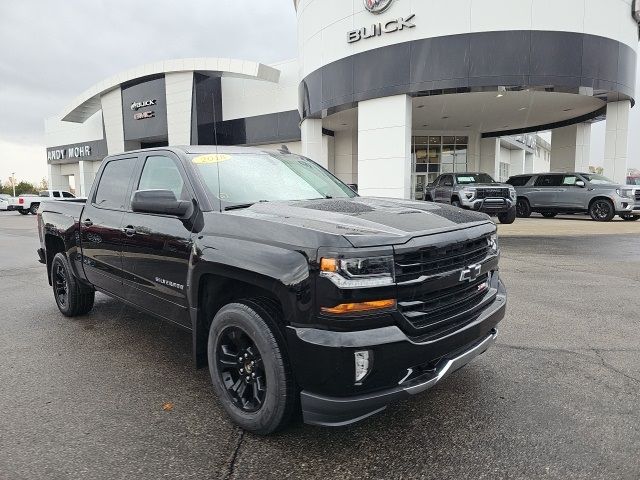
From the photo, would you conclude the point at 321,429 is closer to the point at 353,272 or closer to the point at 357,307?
the point at 357,307

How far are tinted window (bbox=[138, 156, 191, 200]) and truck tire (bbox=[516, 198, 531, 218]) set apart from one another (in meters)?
18.0

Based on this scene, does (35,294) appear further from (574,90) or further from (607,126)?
(607,126)

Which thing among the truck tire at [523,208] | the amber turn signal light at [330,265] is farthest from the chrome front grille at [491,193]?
the amber turn signal light at [330,265]

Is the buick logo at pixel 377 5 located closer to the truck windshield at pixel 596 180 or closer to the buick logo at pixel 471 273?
the truck windshield at pixel 596 180

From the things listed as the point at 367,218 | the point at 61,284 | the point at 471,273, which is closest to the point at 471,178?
the point at 61,284

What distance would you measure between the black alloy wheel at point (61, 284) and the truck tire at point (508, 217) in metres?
13.6

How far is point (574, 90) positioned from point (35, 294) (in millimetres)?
19271

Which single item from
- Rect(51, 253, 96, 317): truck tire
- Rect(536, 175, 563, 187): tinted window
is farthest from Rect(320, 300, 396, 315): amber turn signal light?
Rect(536, 175, 563, 187): tinted window

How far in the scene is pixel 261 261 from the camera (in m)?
2.59

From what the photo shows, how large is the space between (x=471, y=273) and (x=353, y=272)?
0.93 metres

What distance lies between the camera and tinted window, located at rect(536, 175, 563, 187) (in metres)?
17.8

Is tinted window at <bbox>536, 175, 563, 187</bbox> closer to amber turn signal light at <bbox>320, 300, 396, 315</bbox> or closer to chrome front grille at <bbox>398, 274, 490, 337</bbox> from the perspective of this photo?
chrome front grille at <bbox>398, 274, 490, 337</bbox>

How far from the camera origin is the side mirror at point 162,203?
3.09m

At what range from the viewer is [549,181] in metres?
18.2
